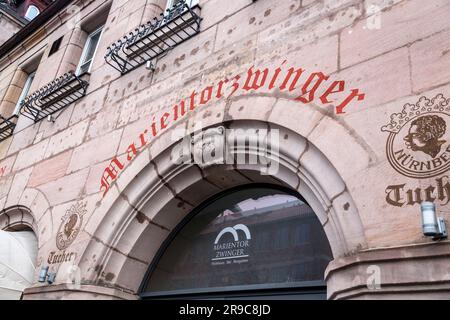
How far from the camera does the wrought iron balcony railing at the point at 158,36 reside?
14.9 ft

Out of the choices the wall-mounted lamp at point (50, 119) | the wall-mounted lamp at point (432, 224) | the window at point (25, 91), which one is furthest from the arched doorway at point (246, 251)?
the window at point (25, 91)

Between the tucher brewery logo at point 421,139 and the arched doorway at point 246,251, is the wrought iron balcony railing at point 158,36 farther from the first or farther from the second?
the tucher brewery logo at point 421,139

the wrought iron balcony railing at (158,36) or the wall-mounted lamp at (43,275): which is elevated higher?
the wrought iron balcony railing at (158,36)

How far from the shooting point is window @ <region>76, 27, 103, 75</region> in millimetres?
6588

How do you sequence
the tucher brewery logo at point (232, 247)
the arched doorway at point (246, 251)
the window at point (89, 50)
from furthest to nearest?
the window at point (89, 50), the tucher brewery logo at point (232, 247), the arched doorway at point (246, 251)

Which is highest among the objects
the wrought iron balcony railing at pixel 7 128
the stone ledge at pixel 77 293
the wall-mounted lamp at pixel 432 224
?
the wrought iron balcony railing at pixel 7 128

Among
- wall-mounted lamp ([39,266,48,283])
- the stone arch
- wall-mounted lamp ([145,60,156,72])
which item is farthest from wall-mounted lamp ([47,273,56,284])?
wall-mounted lamp ([145,60,156,72])

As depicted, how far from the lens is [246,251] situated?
3350mm

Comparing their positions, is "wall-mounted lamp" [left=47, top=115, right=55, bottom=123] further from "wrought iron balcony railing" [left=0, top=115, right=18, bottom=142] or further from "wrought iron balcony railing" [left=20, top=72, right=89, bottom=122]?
"wrought iron balcony railing" [left=0, top=115, right=18, bottom=142]

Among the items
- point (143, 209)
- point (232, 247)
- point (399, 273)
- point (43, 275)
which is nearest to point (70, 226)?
point (43, 275)

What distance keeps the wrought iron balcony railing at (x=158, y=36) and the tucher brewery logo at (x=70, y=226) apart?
1857 mm

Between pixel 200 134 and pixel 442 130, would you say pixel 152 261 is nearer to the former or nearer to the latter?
pixel 200 134

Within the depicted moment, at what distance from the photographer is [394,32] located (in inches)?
109

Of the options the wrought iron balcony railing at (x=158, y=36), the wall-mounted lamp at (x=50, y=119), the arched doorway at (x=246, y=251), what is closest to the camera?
the arched doorway at (x=246, y=251)
